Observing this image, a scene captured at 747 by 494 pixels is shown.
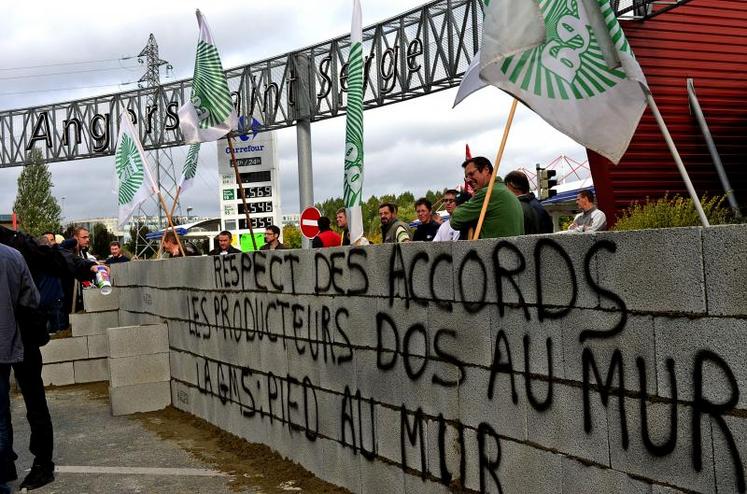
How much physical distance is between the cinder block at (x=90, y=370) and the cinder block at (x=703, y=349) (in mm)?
10420

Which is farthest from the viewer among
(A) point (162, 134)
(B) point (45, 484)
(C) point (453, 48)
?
(A) point (162, 134)

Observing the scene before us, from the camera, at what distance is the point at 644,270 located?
325 centimetres

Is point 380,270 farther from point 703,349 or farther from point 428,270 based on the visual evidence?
point 703,349

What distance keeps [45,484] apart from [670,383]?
16.6 ft

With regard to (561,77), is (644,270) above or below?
below

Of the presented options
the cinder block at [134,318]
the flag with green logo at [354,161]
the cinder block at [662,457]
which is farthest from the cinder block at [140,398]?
the cinder block at [662,457]

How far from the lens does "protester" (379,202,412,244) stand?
7.89m

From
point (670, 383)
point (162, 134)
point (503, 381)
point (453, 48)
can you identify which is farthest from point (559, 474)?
point (162, 134)

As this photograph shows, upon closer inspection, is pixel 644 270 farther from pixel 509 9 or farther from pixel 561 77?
pixel 509 9

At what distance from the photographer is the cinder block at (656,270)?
303cm

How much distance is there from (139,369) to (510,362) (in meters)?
6.56

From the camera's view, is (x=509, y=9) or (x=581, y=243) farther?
(x=509, y=9)

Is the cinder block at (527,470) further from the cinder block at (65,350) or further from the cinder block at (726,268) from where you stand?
the cinder block at (65,350)

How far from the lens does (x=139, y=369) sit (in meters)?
9.73
